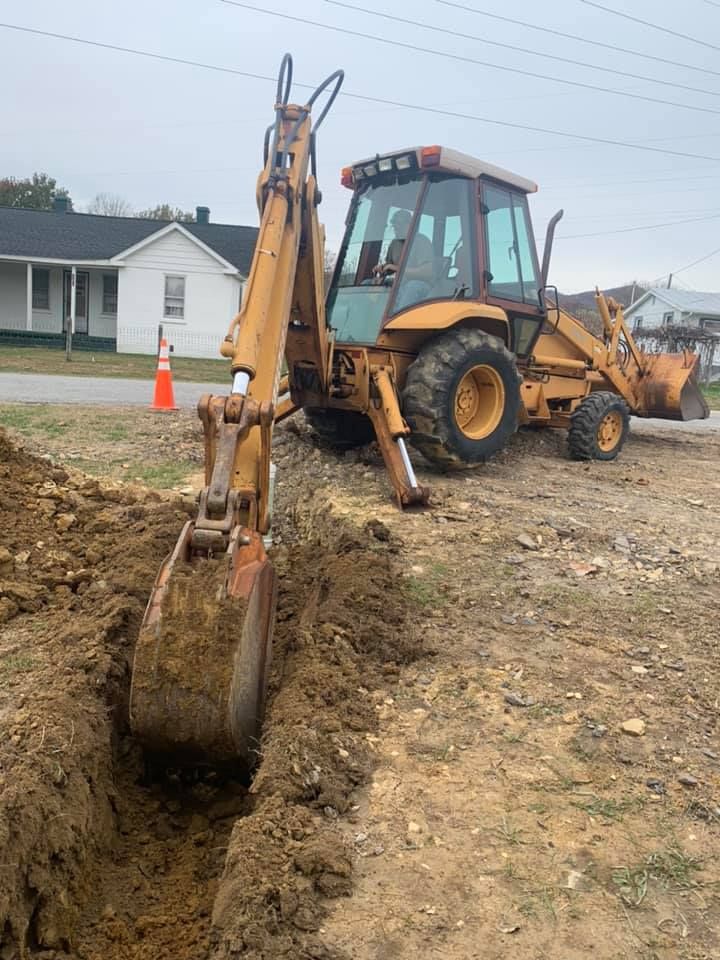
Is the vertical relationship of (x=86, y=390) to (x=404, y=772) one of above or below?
above

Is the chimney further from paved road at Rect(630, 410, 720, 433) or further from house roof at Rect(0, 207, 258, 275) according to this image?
paved road at Rect(630, 410, 720, 433)

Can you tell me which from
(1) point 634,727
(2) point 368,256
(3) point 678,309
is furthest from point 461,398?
(3) point 678,309

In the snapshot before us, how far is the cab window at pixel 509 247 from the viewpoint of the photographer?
730 cm

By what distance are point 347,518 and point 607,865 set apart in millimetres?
3279

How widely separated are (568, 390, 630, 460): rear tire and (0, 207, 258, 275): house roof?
17815 mm

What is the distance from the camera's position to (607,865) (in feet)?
8.18

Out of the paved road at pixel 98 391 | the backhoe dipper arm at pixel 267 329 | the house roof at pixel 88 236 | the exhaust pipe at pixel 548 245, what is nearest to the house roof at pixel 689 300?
the house roof at pixel 88 236

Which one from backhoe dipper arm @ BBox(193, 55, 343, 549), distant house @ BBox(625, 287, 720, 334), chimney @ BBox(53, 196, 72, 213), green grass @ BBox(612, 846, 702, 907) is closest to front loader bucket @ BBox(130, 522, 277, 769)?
backhoe dipper arm @ BBox(193, 55, 343, 549)

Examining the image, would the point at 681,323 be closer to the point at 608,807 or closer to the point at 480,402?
the point at 480,402

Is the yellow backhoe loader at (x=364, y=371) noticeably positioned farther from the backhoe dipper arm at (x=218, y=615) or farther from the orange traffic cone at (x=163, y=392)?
the orange traffic cone at (x=163, y=392)

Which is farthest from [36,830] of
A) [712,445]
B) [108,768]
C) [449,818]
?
[712,445]

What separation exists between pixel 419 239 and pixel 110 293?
71.4ft

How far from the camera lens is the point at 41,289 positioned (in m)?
26.6

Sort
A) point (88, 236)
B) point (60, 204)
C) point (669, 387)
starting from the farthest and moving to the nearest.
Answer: point (60, 204) < point (88, 236) < point (669, 387)
